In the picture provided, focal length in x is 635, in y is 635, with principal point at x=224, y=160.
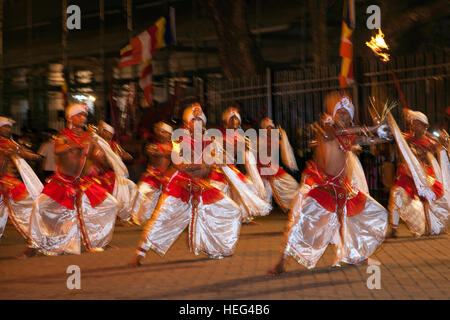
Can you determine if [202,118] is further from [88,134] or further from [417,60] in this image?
[417,60]

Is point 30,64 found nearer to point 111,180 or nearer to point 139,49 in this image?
point 139,49

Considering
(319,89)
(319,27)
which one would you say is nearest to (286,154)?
(319,89)

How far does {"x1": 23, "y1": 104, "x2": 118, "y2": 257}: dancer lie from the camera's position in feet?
28.1

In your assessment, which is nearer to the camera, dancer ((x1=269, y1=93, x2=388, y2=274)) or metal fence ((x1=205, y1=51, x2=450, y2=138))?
dancer ((x1=269, y1=93, x2=388, y2=274))

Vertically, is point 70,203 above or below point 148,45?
below

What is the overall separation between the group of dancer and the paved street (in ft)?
0.94

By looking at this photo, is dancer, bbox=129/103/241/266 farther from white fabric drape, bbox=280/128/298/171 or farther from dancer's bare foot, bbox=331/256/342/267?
white fabric drape, bbox=280/128/298/171

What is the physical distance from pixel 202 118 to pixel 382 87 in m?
6.52

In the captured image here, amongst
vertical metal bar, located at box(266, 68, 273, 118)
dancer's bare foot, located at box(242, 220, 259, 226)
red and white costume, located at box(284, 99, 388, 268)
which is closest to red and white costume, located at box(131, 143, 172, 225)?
dancer's bare foot, located at box(242, 220, 259, 226)

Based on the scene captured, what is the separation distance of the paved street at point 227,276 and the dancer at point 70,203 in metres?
0.26

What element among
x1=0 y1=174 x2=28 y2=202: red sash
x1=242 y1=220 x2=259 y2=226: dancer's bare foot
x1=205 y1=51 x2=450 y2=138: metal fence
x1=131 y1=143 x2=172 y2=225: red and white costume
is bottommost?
x1=242 y1=220 x2=259 y2=226: dancer's bare foot

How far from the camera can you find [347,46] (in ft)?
44.4

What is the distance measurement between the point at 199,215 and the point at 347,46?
698 cm
